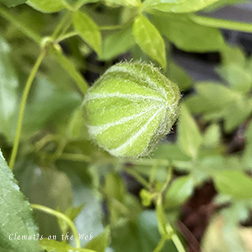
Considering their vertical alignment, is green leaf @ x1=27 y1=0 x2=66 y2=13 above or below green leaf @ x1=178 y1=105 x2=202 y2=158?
above

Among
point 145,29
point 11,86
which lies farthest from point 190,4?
point 11,86

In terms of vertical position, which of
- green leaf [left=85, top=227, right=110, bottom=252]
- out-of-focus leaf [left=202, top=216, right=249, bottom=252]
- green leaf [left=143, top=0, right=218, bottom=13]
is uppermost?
green leaf [left=143, top=0, right=218, bottom=13]

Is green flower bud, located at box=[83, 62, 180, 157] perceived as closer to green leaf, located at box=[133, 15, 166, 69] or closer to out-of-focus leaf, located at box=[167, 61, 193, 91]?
green leaf, located at box=[133, 15, 166, 69]

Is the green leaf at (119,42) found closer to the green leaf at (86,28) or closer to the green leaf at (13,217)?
the green leaf at (86,28)

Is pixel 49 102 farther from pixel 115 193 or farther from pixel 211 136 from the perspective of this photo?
pixel 211 136

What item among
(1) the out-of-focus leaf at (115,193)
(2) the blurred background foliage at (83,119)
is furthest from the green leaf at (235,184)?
(1) the out-of-focus leaf at (115,193)

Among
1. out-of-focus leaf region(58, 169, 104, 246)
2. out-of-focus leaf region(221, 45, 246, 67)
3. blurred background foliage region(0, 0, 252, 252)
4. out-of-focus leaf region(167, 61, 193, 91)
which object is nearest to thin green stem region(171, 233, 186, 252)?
blurred background foliage region(0, 0, 252, 252)

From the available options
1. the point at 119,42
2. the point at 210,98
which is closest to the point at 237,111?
the point at 210,98
